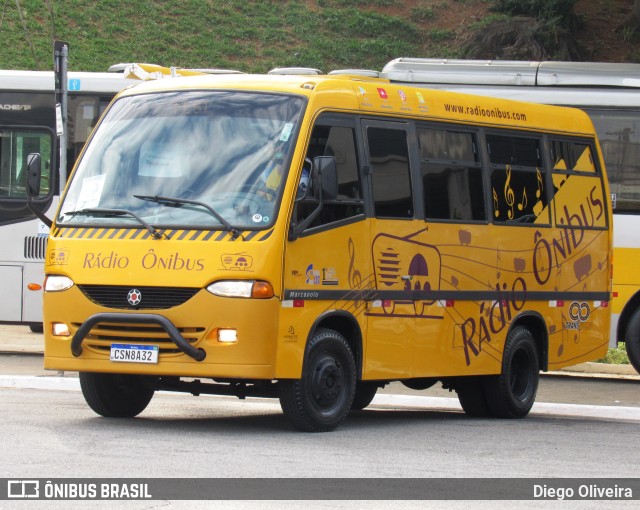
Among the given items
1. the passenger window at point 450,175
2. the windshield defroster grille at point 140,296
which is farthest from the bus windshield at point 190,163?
the passenger window at point 450,175

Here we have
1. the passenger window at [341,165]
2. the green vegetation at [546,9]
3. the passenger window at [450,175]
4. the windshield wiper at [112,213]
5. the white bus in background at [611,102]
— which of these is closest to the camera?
the windshield wiper at [112,213]

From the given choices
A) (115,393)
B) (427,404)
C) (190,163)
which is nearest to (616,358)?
(427,404)

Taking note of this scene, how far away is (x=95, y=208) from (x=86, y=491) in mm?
4070

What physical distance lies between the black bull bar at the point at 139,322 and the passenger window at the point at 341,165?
1.45m

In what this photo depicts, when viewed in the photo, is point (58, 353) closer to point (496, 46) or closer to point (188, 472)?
point (188, 472)

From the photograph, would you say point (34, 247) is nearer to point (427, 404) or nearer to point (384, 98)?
point (427, 404)

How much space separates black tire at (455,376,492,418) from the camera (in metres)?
14.6

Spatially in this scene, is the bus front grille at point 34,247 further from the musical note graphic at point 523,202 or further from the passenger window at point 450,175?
the passenger window at point 450,175

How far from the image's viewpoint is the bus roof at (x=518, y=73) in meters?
→ 19.7

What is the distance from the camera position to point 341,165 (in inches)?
477

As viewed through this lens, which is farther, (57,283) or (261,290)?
(57,283)

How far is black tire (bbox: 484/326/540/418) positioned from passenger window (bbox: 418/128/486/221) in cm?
142

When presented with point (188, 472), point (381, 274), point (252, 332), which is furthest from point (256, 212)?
point (188, 472)

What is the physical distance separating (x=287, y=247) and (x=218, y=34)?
35291 mm
